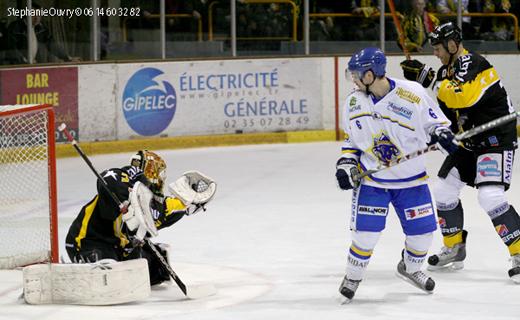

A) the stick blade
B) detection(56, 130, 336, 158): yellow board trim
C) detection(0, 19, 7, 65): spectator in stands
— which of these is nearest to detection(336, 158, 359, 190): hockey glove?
the stick blade

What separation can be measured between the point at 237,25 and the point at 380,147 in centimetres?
669

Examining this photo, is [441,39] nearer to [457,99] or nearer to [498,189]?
[457,99]

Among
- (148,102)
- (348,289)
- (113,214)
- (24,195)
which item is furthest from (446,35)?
(148,102)

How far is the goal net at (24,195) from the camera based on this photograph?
237 inches

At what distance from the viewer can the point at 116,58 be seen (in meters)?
10.8

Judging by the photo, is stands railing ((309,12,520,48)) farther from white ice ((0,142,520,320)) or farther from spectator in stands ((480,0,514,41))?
white ice ((0,142,520,320))

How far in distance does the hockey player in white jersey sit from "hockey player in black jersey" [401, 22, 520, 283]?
61cm

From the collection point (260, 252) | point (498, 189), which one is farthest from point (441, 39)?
point (260, 252)

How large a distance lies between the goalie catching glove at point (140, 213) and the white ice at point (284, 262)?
0.34 meters

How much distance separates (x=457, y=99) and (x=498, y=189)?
472 mm

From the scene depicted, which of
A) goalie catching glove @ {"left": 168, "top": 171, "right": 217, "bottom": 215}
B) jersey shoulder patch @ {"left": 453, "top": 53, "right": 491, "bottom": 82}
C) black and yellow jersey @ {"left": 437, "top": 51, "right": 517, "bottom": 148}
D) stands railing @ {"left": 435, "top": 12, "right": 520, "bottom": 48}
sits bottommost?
goalie catching glove @ {"left": 168, "top": 171, "right": 217, "bottom": 215}

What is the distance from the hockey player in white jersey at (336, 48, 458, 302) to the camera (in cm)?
500

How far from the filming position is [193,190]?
16.8 feet

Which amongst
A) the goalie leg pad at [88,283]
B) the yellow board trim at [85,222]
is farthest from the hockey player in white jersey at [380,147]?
the yellow board trim at [85,222]
